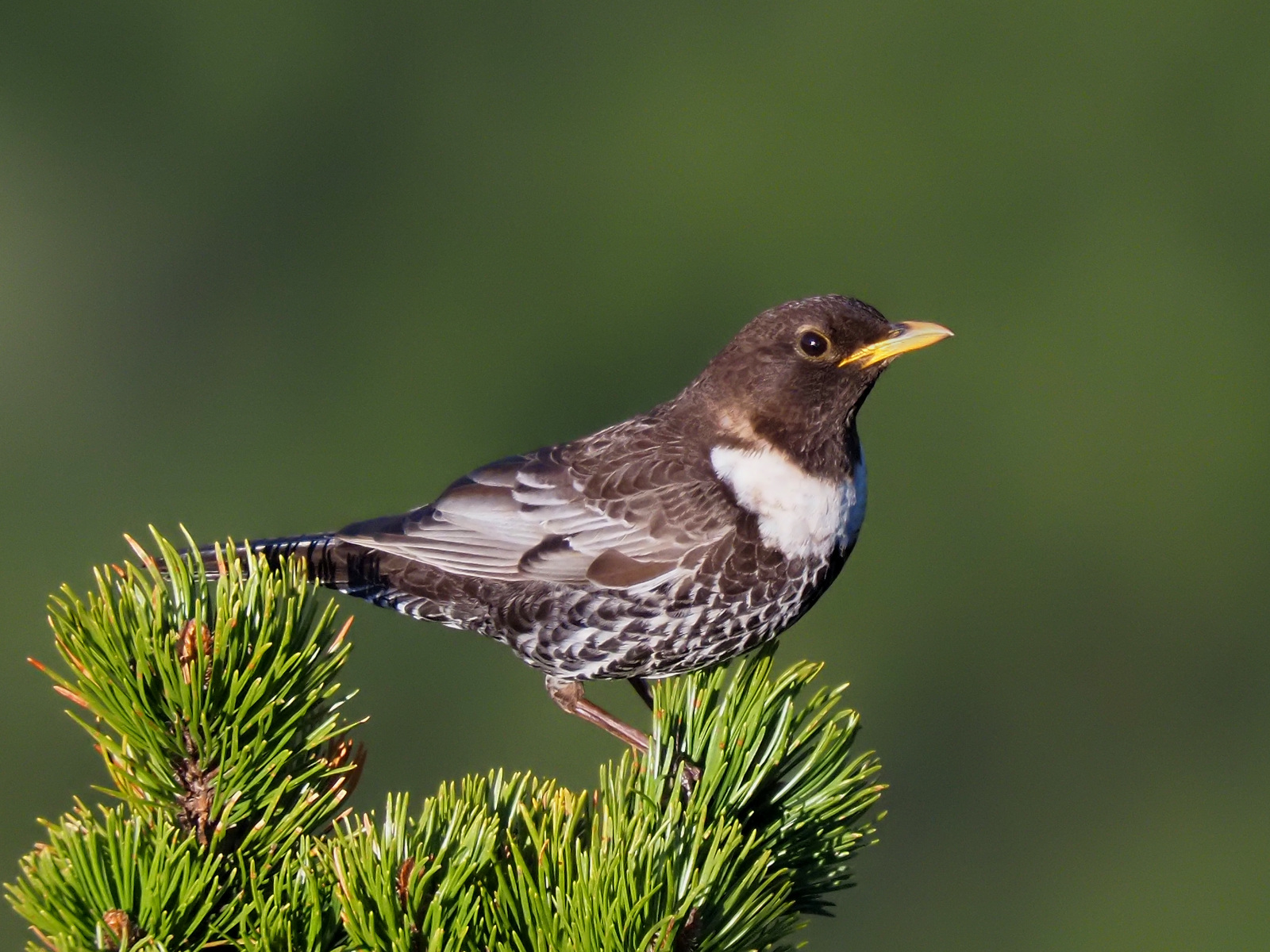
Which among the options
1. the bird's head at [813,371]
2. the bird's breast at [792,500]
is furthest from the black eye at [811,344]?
the bird's breast at [792,500]

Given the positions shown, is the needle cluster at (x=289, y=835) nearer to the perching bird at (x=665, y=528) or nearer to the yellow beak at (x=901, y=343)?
the perching bird at (x=665, y=528)

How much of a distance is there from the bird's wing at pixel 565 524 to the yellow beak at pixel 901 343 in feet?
1.94

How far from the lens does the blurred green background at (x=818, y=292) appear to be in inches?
1209

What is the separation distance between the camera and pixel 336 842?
2.72 m

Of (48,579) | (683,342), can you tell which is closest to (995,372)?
(683,342)

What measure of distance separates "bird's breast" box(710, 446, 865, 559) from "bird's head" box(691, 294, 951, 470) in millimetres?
63

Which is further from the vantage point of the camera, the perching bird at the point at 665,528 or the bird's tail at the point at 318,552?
the bird's tail at the point at 318,552

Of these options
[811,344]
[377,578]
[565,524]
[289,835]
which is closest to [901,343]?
[811,344]

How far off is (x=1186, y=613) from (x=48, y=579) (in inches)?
1014

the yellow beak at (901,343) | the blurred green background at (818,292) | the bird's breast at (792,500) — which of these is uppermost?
the blurred green background at (818,292)

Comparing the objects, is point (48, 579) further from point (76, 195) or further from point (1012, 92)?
point (1012, 92)

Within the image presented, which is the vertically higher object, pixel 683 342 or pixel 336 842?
pixel 683 342

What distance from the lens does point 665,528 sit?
185 inches

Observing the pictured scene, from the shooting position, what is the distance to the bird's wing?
4.68 meters
